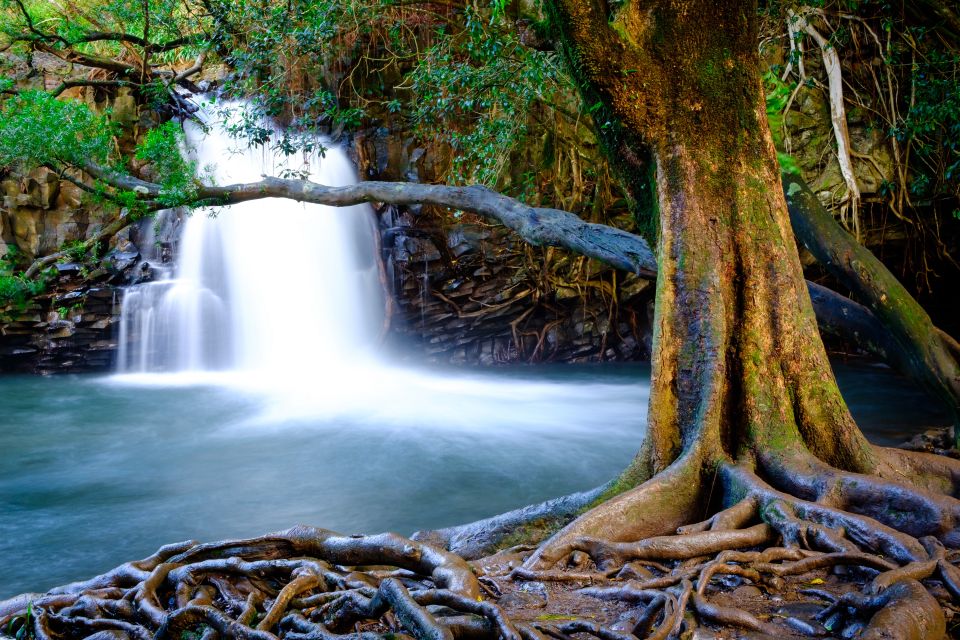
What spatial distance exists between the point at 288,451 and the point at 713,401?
20.2 ft

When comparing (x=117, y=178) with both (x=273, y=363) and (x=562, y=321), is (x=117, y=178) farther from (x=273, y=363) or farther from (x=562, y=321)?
(x=562, y=321)

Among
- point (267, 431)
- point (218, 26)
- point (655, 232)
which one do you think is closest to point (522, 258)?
point (267, 431)

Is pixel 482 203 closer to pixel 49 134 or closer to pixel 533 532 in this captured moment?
pixel 533 532

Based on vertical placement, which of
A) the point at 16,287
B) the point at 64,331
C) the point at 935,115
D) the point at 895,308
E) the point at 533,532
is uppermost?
the point at 935,115

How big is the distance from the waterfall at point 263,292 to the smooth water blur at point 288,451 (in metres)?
0.79

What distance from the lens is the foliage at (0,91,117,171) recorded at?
8.64 m

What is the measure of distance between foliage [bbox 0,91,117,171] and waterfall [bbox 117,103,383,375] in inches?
213

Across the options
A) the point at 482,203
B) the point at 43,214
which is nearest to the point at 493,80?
the point at 482,203

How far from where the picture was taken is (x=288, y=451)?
8867 millimetres

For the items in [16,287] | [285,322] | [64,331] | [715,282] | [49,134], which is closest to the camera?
[715,282]

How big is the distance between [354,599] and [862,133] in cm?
1120

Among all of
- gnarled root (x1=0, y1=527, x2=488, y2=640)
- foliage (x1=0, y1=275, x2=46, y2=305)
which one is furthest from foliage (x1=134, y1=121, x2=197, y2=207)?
gnarled root (x1=0, y1=527, x2=488, y2=640)

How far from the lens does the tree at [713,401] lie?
129 inches

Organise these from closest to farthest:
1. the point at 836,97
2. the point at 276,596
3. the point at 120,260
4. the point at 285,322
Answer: the point at 276,596
the point at 836,97
the point at 120,260
the point at 285,322
